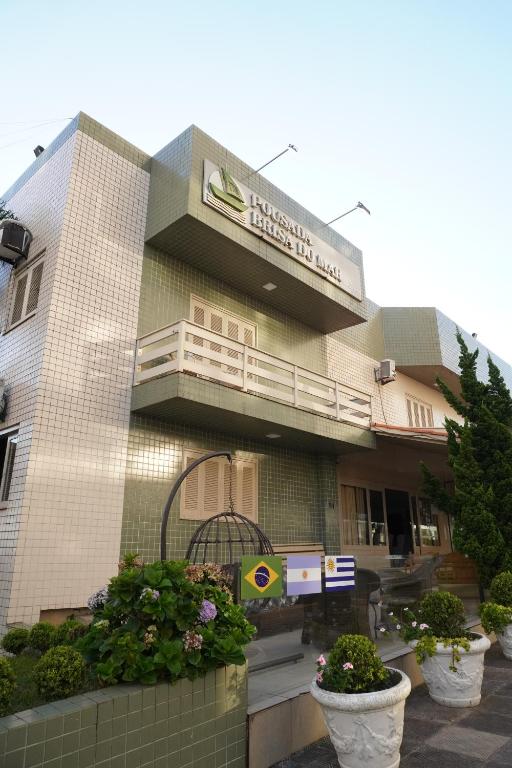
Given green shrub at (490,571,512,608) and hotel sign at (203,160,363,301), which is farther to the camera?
hotel sign at (203,160,363,301)

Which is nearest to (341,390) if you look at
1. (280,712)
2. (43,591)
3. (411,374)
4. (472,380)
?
(472,380)

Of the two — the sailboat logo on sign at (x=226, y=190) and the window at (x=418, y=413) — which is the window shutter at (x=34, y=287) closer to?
the sailboat logo on sign at (x=226, y=190)

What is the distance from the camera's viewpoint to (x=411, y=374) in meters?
17.3

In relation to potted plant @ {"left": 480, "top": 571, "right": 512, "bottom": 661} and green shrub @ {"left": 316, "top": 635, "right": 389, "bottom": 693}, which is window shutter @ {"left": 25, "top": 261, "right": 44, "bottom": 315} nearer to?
green shrub @ {"left": 316, "top": 635, "right": 389, "bottom": 693}

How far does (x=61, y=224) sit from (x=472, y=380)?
8329mm

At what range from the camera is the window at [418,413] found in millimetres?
17031

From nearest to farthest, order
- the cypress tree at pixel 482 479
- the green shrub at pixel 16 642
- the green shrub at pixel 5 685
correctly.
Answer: the green shrub at pixel 5 685, the green shrub at pixel 16 642, the cypress tree at pixel 482 479

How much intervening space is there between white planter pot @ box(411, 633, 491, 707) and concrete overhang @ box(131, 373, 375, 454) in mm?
4966

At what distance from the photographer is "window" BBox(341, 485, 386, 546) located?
1346cm

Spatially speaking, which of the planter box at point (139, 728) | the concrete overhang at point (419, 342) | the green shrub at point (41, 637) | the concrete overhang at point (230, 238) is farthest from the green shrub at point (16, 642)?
the concrete overhang at point (419, 342)

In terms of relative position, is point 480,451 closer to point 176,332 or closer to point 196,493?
point 196,493

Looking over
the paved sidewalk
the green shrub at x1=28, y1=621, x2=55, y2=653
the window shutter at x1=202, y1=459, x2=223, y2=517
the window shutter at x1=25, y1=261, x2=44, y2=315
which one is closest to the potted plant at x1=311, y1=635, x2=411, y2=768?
the paved sidewalk

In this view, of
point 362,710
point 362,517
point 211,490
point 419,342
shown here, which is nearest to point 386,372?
point 419,342

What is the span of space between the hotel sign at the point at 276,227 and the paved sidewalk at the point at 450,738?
8.69 m
